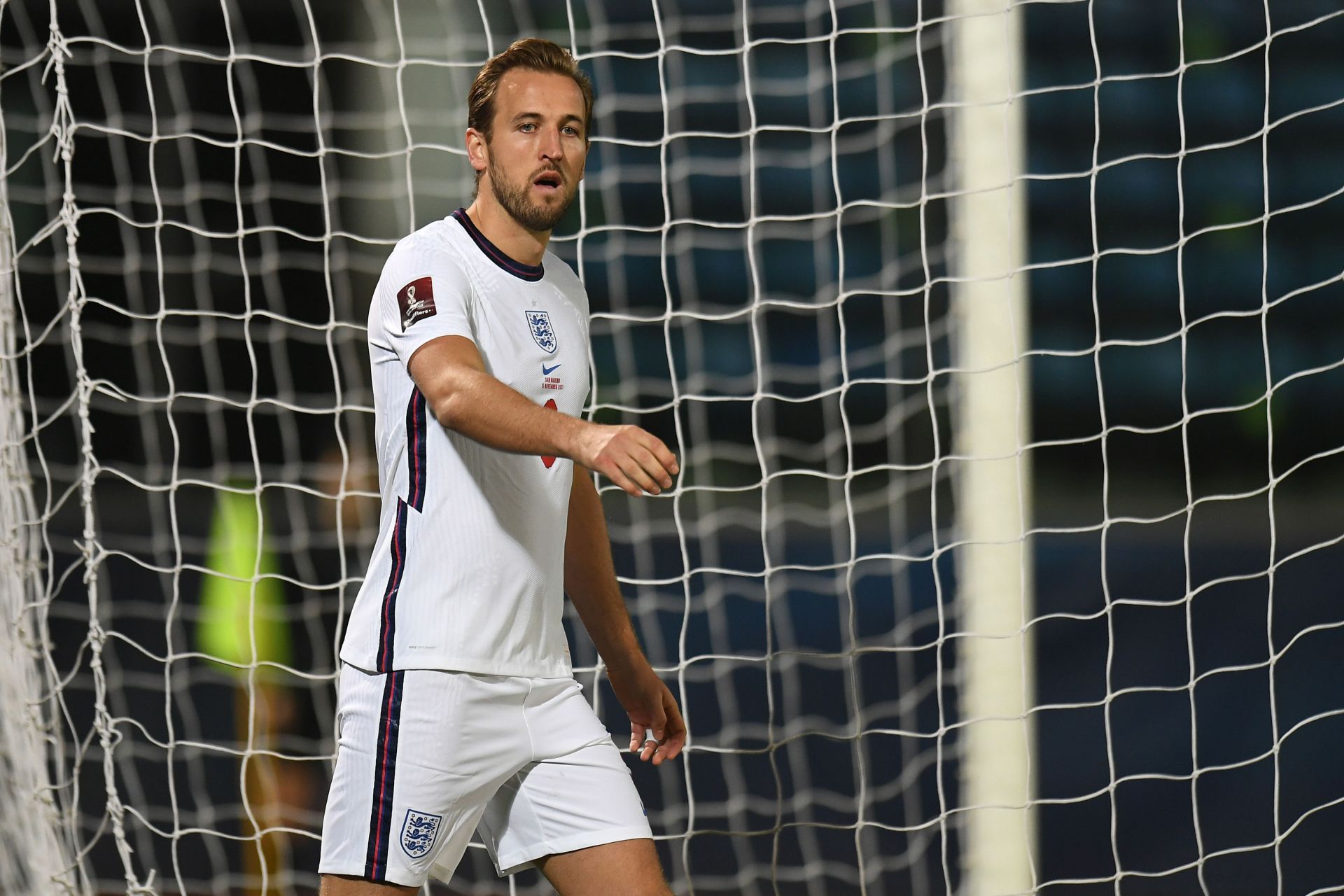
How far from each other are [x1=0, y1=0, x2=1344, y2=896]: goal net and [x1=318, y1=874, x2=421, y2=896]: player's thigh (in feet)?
7.39

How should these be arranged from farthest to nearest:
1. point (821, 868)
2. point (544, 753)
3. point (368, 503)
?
1. point (368, 503)
2. point (821, 868)
3. point (544, 753)

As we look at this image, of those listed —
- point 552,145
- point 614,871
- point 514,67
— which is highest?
point 514,67

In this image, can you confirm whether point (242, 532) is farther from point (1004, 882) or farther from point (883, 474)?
point (1004, 882)

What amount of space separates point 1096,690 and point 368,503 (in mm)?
Result: 2582

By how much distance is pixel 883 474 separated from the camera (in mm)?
4754

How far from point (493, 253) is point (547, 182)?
0.39ft

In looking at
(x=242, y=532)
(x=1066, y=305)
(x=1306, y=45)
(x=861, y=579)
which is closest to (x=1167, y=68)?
(x=1306, y=45)

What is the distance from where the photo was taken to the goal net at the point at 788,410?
13.5 feet

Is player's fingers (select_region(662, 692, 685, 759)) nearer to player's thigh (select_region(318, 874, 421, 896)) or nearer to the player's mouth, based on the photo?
player's thigh (select_region(318, 874, 421, 896))

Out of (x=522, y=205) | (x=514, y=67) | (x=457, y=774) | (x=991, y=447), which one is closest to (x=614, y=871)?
(x=457, y=774)

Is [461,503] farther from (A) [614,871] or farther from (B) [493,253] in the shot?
(A) [614,871]

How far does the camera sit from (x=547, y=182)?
6.10 feet

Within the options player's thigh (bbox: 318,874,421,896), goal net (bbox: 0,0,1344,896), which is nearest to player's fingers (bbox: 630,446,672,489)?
player's thigh (bbox: 318,874,421,896)

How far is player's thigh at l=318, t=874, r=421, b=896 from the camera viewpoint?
1.82 meters
